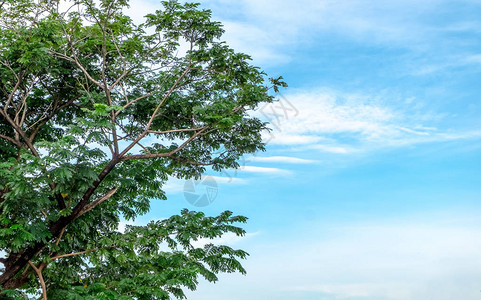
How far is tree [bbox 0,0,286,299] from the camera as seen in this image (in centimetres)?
882

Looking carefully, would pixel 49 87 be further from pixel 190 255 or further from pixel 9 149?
pixel 190 255

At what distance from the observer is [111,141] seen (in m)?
9.65

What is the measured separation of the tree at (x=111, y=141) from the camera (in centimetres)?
882

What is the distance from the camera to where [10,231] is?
8.28 meters

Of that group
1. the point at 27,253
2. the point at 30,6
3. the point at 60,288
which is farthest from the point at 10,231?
the point at 30,6

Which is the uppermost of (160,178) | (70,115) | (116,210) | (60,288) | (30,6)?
(30,6)

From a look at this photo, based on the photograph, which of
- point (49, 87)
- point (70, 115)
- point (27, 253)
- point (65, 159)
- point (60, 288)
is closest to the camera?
point (65, 159)

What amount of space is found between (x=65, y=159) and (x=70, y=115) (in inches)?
170

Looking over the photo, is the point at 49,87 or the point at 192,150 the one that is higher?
the point at 49,87

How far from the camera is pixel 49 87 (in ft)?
36.4

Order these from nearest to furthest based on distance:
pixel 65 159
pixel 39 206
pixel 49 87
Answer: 1. pixel 65 159
2. pixel 39 206
3. pixel 49 87

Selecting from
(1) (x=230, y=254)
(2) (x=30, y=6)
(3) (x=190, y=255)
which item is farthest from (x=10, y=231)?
(2) (x=30, y=6)

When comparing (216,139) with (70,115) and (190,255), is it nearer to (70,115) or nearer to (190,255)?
(190,255)

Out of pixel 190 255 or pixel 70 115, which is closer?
pixel 190 255
